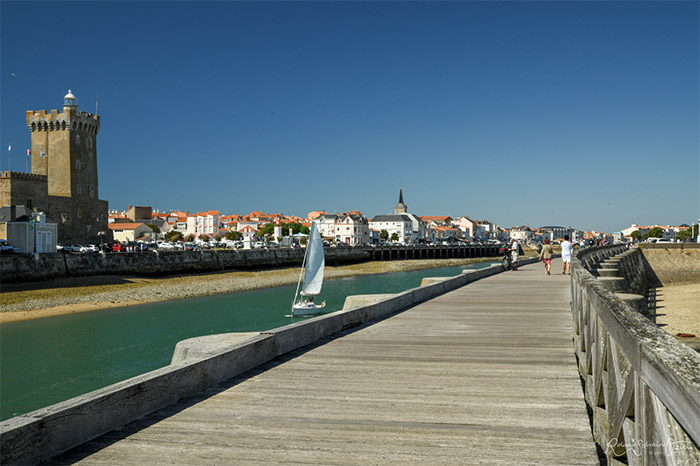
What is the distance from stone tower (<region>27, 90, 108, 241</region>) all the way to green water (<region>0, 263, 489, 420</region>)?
45343 mm

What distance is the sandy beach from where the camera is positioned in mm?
33250

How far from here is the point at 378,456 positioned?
12.9ft

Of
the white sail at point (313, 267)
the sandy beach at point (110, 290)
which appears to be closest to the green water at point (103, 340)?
the white sail at point (313, 267)

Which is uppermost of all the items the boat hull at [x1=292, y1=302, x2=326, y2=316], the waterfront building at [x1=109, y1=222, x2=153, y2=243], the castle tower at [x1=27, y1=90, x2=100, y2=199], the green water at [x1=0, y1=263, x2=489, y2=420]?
the castle tower at [x1=27, y1=90, x2=100, y2=199]

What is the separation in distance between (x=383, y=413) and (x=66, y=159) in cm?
8144

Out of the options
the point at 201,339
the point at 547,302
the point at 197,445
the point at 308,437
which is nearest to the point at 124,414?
the point at 197,445

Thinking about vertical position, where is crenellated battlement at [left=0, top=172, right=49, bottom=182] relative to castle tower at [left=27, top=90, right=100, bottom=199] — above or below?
below

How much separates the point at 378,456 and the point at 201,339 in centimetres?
511

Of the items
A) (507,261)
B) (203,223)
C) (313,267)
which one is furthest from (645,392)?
(203,223)

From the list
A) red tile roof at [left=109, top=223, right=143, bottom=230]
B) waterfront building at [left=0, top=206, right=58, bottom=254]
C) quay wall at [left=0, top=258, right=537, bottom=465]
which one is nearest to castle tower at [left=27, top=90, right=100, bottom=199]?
waterfront building at [left=0, top=206, right=58, bottom=254]

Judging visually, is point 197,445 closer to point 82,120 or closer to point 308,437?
point 308,437

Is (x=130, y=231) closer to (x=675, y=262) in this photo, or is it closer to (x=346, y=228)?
(x=346, y=228)

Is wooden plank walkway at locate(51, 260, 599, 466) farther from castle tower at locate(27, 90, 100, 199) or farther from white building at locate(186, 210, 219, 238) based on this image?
white building at locate(186, 210, 219, 238)

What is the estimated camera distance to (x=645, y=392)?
2469 millimetres
